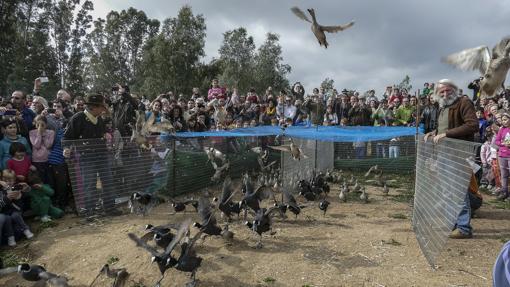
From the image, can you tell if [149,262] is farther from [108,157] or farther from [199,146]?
[199,146]

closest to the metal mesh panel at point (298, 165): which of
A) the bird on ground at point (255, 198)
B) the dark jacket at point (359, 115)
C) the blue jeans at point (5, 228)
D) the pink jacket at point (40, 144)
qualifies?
the bird on ground at point (255, 198)

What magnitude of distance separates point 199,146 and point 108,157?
7.92 feet

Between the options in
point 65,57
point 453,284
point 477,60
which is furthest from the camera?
point 65,57

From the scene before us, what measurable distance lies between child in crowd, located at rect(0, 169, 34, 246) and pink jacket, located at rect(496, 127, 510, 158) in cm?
908

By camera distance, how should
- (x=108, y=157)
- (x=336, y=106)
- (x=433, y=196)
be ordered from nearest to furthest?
1. (x=433, y=196)
2. (x=108, y=157)
3. (x=336, y=106)

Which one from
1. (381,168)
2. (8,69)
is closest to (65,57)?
(8,69)

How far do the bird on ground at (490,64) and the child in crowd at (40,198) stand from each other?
6.86 meters

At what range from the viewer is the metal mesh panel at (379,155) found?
11.9m

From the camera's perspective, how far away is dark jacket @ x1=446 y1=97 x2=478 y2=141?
5.29m

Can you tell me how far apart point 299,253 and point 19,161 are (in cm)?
485

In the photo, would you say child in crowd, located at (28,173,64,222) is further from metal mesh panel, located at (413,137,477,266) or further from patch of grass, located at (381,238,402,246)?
metal mesh panel, located at (413,137,477,266)

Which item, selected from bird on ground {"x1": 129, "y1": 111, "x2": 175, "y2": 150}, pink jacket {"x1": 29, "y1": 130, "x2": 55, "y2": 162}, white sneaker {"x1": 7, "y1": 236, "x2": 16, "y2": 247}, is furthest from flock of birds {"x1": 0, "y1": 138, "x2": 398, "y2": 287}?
pink jacket {"x1": 29, "y1": 130, "x2": 55, "y2": 162}

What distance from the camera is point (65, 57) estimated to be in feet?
121

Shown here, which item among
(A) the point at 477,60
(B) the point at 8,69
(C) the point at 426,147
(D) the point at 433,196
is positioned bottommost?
(D) the point at 433,196
